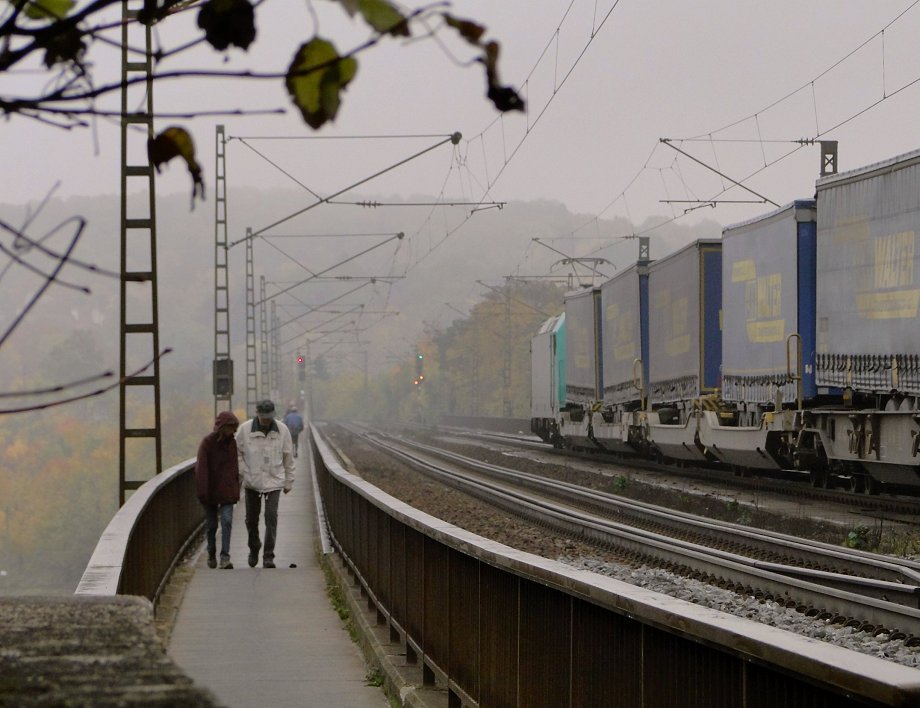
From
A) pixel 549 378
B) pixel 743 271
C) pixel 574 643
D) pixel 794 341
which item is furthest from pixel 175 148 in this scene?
pixel 549 378

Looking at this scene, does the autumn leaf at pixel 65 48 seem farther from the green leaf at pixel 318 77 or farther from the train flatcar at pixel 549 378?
the train flatcar at pixel 549 378

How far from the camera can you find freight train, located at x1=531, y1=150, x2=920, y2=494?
62.4 ft

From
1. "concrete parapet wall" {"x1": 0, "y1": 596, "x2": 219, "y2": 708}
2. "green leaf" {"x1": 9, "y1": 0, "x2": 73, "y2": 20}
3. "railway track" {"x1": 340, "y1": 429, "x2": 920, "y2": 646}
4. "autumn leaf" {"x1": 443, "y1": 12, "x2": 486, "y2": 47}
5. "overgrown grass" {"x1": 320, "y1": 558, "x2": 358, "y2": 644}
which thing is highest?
"green leaf" {"x1": 9, "y1": 0, "x2": 73, "y2": 20}

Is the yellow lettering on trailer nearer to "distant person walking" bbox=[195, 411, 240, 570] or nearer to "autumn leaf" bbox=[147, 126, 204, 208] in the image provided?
"distant person walking" bbox=[195, 411, 240, 570]

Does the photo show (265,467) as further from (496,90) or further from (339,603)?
(496,90)

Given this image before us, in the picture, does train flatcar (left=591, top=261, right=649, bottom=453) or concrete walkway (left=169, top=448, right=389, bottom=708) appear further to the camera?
train flatcar (left=591, top=261, right=649, bottom=453)

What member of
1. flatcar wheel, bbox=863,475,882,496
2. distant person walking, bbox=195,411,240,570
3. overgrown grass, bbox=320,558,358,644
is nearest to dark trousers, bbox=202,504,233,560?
distant person walking, bbox=195,411,240,570

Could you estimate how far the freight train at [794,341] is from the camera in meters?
19.0

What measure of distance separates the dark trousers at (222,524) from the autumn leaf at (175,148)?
1340cm

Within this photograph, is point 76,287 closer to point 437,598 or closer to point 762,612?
point 437,598

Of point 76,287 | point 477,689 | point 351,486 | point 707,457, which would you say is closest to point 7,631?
point 76,287

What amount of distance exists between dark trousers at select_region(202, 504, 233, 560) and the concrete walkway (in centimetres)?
29

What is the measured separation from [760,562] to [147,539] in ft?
17.1

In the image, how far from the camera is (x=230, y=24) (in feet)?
8.40
